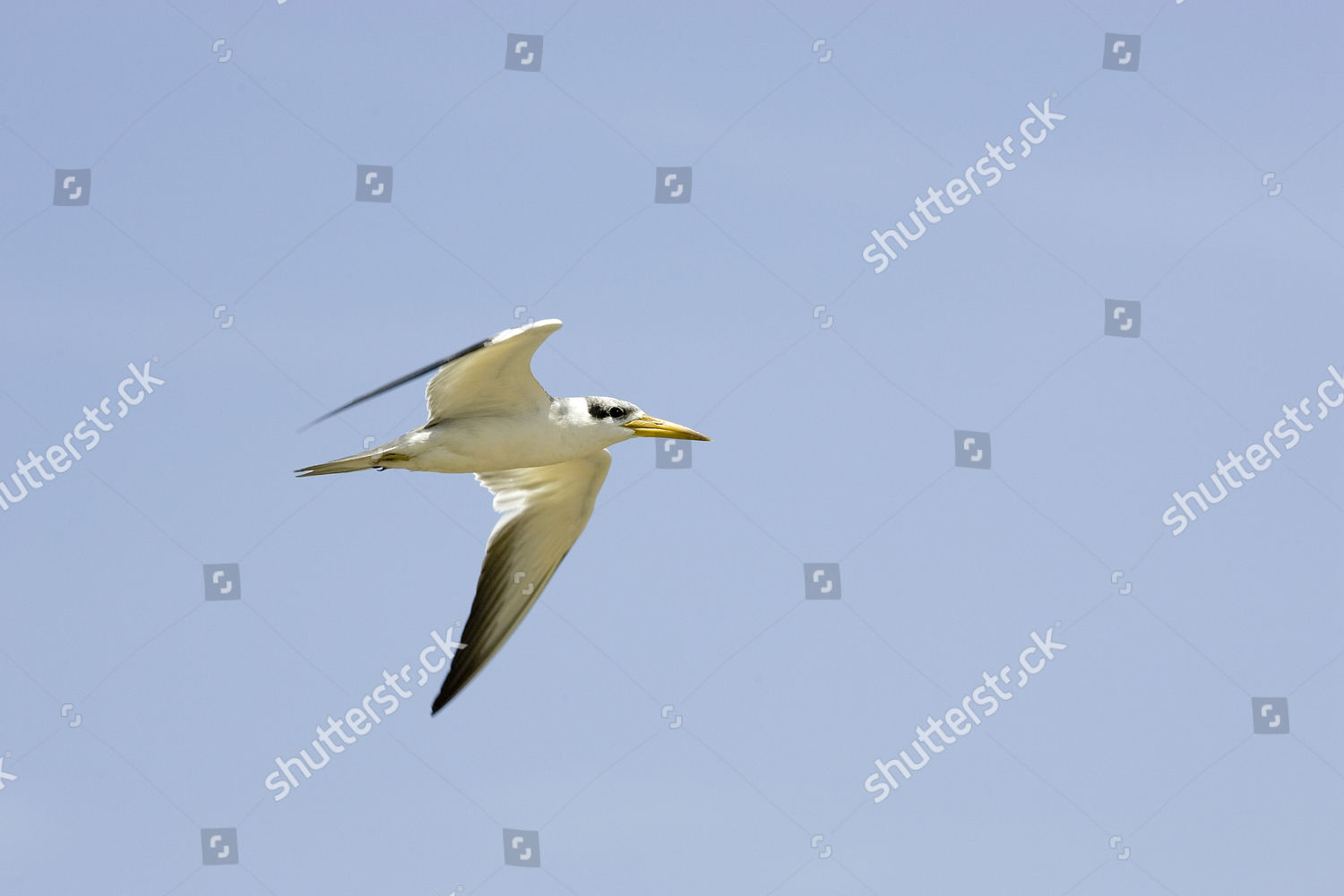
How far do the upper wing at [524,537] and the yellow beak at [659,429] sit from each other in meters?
0.95

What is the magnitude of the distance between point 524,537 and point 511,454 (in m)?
2.17

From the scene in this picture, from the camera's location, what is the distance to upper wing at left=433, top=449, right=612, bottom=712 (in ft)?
56.5

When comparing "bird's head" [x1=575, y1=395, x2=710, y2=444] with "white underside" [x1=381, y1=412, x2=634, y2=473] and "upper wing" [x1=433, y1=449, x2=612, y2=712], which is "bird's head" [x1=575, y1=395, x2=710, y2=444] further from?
"upper wing" [x1=433, y1=449, x2=612, y2=712]

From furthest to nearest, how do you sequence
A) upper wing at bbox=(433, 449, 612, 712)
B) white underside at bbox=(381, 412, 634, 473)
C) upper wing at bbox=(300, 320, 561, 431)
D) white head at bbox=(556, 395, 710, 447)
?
1. upper wing at bbox=(433, 449, 612, 712)
2. white head at bbox=(556, 395, 710, 447)
3. white underside at bbox=(381, 412, 634, 473)
4. upper wing at bbox=(300, 320, 561, 431)

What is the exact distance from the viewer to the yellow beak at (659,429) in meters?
16.3

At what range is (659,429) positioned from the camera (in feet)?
53.4

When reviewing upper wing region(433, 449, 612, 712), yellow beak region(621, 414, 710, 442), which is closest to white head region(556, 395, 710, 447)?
yellow beak region(621, 414, 710, 442)

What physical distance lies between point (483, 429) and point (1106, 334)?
29.2 feet

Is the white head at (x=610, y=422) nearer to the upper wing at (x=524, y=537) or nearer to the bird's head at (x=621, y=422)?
the bird's head at (x=621, y=422)

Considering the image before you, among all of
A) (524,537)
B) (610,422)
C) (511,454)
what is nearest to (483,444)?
(511,454)

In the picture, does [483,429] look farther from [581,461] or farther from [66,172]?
[66,172]

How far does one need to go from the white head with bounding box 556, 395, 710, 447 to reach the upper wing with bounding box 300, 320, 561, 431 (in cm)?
32

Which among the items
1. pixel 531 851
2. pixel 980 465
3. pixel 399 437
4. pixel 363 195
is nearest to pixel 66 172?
pixel 363 195

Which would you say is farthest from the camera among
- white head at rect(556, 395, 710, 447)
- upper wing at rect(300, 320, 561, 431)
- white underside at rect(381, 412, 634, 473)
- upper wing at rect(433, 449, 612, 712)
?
upper wing at rect(433, 449, 612, 712)
